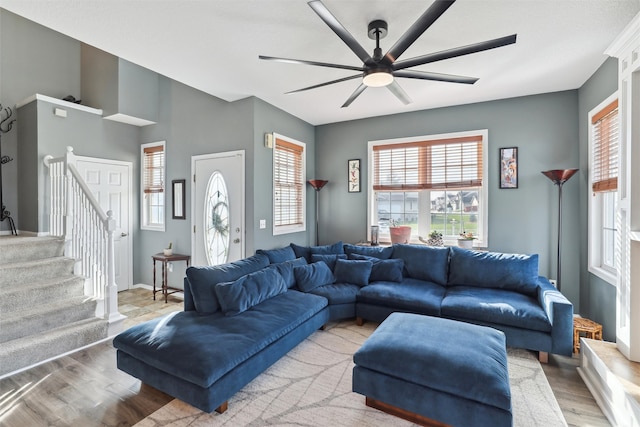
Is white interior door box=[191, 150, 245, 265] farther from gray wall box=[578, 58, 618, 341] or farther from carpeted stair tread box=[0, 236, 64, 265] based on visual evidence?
gray wall box=[578, 58, 618, 341]

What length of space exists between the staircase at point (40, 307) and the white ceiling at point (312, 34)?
7.96 ft

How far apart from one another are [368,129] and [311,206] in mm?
1582

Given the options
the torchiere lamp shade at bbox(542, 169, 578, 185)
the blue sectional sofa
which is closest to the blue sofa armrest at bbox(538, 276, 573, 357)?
the blue sectional sofa

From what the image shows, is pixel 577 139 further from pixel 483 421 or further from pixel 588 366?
pixel 483 421

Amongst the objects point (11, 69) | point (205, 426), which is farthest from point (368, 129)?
point (11, 69)

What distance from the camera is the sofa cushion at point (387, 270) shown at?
3.73 meters

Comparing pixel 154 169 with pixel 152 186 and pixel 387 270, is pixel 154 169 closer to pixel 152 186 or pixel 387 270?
pixel 152 186

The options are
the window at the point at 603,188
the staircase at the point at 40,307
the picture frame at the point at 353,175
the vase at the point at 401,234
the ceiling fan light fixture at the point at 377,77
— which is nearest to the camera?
the ceiling fan light fixture at the point at 377,77

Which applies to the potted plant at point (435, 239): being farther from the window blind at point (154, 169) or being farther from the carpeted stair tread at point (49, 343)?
the window blind at point (154, 169)

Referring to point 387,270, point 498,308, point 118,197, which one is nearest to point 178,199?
point 118,197

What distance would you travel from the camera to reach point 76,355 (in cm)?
284

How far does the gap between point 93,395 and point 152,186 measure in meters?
3.64

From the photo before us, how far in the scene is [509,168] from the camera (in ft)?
13.1

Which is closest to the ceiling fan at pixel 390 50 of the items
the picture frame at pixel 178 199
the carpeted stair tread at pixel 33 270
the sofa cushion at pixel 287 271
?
the sofa cushion at pixel 287 271
